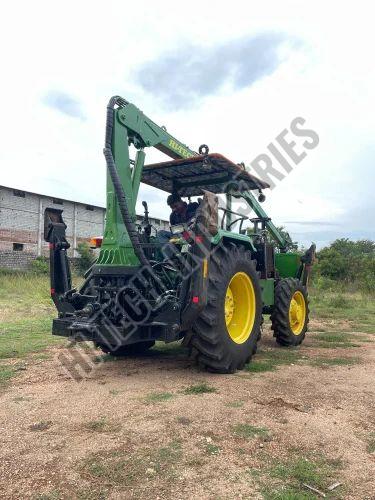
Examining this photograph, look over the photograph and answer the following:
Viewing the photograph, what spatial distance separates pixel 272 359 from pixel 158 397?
2.40 meters

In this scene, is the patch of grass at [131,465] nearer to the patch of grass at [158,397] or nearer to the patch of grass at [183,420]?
the patch of grass at [183,420]

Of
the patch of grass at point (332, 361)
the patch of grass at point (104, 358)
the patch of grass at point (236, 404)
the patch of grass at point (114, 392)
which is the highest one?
the patch of grass at point (236, 404)

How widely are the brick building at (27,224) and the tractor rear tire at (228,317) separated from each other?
62.0ft

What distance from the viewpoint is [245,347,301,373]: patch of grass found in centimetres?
534

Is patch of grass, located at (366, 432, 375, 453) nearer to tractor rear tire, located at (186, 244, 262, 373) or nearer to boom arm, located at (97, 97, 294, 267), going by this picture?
tractor rear tire, located at (186, 244, 262, 373)

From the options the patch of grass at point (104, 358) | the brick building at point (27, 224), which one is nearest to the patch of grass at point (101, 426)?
the patch of grass at point (104, 358)

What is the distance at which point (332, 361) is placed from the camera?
231 inches

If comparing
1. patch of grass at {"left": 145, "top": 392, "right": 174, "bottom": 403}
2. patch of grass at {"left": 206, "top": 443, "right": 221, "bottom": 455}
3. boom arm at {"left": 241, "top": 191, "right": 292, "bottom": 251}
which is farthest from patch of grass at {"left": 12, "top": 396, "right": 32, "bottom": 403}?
boom arm at {"left": 241, "top": 191, "right": 292, "bottom": 251}

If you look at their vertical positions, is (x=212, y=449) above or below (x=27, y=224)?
below

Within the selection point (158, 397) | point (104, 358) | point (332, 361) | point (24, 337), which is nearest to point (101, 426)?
point (158, 397)

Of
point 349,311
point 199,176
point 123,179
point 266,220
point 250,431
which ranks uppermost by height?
point 199,176

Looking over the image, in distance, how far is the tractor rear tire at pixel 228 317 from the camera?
4742 millimetres

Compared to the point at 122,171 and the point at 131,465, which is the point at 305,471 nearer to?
the point at 131,465

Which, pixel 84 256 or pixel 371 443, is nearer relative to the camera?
pixel 371 443
